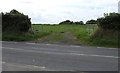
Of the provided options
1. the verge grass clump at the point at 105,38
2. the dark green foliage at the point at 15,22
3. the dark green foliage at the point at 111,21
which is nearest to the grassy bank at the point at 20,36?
the dark green foliage at the point at 15,22

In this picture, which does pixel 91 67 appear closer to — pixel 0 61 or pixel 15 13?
pixel 0 61

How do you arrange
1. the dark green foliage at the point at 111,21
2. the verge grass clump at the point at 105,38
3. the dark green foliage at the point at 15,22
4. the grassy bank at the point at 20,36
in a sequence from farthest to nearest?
1. the dark green foliage at the point at 15,22
2. the grassy bank at the point at 20,36
3. the dark green foliage at the point at 111,21
4. the verge grass clump at the point at 105,38

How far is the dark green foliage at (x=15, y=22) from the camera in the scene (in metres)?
28.7

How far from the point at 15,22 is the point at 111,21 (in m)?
12.6

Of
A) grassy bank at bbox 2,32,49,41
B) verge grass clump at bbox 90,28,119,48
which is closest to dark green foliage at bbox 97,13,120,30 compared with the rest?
verge grass clump at bbox 90,28,119,48

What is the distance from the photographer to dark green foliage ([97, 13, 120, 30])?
897 inches

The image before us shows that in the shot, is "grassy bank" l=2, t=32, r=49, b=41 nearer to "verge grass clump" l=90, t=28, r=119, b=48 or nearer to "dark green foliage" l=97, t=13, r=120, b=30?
"verge grass clump" l=90, t=28, r=119, b=48

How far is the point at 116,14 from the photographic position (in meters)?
23.3

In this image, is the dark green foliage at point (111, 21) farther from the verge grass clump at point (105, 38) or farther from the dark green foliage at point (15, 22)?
the dark green foliage at point (15, 22)

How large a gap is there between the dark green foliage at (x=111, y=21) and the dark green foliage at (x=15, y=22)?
32.4 ft

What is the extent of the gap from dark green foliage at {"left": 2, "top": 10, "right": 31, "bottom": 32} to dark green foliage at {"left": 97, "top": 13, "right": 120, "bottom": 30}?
9.86 meters

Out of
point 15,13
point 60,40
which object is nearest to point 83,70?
point 60,40

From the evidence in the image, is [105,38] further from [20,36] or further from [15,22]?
[15,22]

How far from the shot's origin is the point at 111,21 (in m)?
23.0
